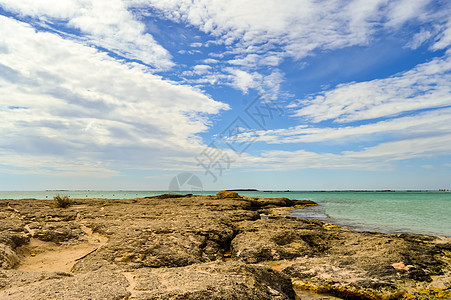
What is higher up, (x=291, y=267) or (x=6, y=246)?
(x=6, y=246)

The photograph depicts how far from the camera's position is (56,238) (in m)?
8.30

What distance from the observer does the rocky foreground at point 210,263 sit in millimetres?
4070

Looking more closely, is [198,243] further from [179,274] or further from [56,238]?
[56,238]

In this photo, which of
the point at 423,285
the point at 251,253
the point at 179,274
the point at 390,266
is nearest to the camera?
the point at 179,274

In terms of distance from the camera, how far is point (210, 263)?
5434 millimetres

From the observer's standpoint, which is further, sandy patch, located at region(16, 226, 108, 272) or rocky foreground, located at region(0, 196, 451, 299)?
sandy patch, located at region(16, 226, 108, 272)

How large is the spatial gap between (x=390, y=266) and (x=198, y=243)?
16.0ft

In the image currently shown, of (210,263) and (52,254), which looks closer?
(210,263)

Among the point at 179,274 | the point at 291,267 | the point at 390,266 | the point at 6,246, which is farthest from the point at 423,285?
the point at 6,246

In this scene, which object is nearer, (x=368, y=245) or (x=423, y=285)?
(x=423, y=285)

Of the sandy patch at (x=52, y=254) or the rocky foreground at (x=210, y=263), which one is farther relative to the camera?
the sandy patch at (x=52, y=254)

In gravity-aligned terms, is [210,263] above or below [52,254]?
above

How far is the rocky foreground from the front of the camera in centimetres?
407

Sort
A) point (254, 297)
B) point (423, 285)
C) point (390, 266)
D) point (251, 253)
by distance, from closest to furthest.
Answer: point (254, 297) → point (423, 285) → point (390, 266) → point (251, 253)
